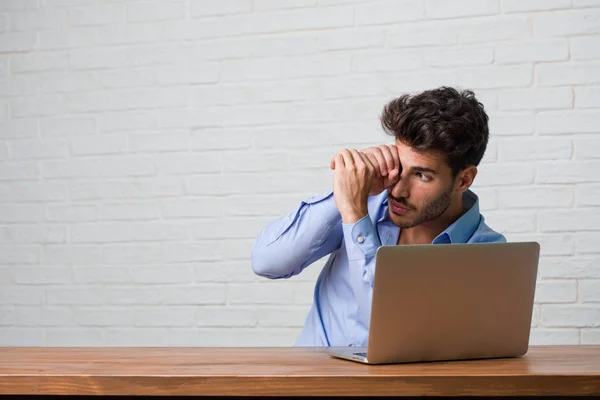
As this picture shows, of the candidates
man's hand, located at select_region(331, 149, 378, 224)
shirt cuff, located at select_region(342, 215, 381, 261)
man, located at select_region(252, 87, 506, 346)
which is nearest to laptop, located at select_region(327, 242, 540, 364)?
shirt cuff, located at select_region(342, 215, 381, 261)

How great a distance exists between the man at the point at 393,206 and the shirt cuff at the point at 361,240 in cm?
20

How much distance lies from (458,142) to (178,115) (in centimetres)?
136

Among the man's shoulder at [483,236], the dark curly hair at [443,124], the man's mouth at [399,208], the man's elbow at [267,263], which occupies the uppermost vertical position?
the dark curly hair at [443,124]

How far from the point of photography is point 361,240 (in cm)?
198

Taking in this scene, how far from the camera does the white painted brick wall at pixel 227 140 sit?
9.71 feet

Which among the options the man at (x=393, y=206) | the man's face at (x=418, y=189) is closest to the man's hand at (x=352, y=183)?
the man at (x=393, y=206)

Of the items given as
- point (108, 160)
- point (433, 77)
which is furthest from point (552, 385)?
point (108, 160)

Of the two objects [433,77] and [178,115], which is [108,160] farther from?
[433,77]

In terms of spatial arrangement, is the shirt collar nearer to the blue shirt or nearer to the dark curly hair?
the blue shirt

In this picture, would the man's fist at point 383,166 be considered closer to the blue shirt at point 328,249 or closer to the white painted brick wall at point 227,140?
the blue shirt at point 328,249

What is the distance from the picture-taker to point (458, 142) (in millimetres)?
2303

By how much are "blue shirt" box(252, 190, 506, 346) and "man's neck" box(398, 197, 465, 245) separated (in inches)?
2.5

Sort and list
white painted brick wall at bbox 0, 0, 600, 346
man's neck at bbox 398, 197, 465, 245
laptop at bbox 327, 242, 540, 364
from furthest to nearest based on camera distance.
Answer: white painted brick wall at bbox 0, 0, 600, 346, man's neck at bbox 398, 197, 465, 245, laptop at bbox 327, 242, 540, 364

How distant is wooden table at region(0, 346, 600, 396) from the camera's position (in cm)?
139
